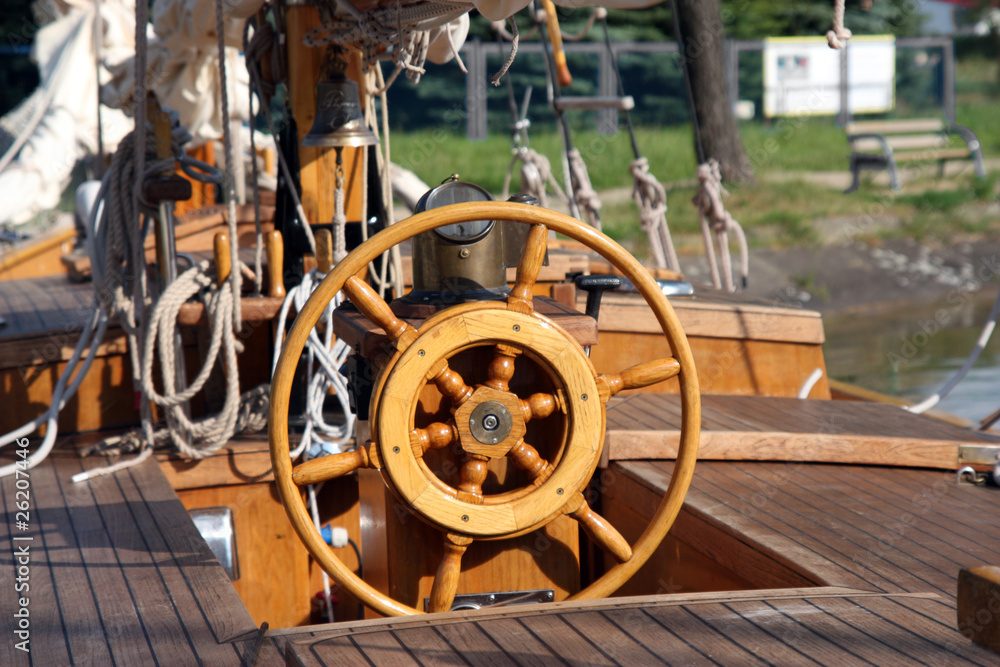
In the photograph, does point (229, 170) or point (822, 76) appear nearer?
point (229, 170)

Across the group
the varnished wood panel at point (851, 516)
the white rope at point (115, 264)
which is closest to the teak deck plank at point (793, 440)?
the varnished wood panel at point (851, 516)

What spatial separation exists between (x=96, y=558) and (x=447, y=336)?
823 mm

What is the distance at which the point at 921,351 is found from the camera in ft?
21.2

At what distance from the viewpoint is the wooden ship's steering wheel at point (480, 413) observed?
146 centimetres

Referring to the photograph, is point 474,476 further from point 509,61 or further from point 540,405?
point 509,61

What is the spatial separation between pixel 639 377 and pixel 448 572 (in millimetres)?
431

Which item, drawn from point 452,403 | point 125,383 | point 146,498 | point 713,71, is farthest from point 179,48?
point 713,71

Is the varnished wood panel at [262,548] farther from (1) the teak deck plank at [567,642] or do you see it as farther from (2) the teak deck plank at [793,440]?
(1) the teak deck plank at [567,642]

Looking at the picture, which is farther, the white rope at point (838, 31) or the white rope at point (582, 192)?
the white rope at point (582, 192)

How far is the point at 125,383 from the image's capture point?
2631 mm

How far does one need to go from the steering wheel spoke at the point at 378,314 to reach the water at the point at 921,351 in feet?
13.0

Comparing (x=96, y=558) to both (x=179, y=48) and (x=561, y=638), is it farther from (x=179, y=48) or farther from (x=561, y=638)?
(x=179, y=48)

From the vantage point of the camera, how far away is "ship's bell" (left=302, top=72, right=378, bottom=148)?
228 centimetres

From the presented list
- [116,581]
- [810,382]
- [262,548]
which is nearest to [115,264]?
[262,548]
